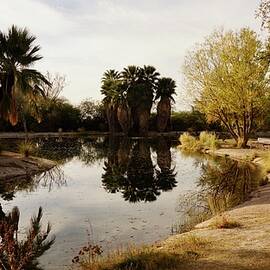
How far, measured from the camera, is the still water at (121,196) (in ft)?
32.8

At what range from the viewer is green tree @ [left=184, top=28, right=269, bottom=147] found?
29.0 metres

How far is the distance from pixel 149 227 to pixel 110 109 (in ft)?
151

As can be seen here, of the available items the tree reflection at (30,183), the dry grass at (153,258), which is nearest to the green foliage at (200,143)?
the tree reflection at (30,183)

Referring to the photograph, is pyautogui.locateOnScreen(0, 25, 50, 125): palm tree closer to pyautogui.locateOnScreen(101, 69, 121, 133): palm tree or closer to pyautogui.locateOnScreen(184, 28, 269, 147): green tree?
pyautogui.locateOnScreen(184, 28, 269, 147): green tree

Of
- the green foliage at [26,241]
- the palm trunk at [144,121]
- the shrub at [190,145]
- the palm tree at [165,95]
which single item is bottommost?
the green foliage at [26,241]

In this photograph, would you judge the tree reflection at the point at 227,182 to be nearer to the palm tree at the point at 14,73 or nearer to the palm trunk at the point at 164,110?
the palm tree at the point at 14,73

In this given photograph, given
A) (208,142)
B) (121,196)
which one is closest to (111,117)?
(208,142)

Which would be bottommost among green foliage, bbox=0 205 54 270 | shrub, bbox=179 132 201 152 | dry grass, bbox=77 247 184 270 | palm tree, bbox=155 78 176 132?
green foliage, bbox=0 205 54 270

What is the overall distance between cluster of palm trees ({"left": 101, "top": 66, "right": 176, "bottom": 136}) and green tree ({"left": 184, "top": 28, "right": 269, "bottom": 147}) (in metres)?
21.6

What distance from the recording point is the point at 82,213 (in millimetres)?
12352

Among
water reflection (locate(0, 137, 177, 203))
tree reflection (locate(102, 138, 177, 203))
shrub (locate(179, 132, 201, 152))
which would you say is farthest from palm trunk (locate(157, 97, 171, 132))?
tree reflection (locate(102, 138, 177, 203))

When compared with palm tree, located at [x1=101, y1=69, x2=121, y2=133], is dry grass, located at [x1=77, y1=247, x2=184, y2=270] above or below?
below

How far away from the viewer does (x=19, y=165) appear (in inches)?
798

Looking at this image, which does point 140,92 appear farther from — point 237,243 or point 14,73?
point 237,243
